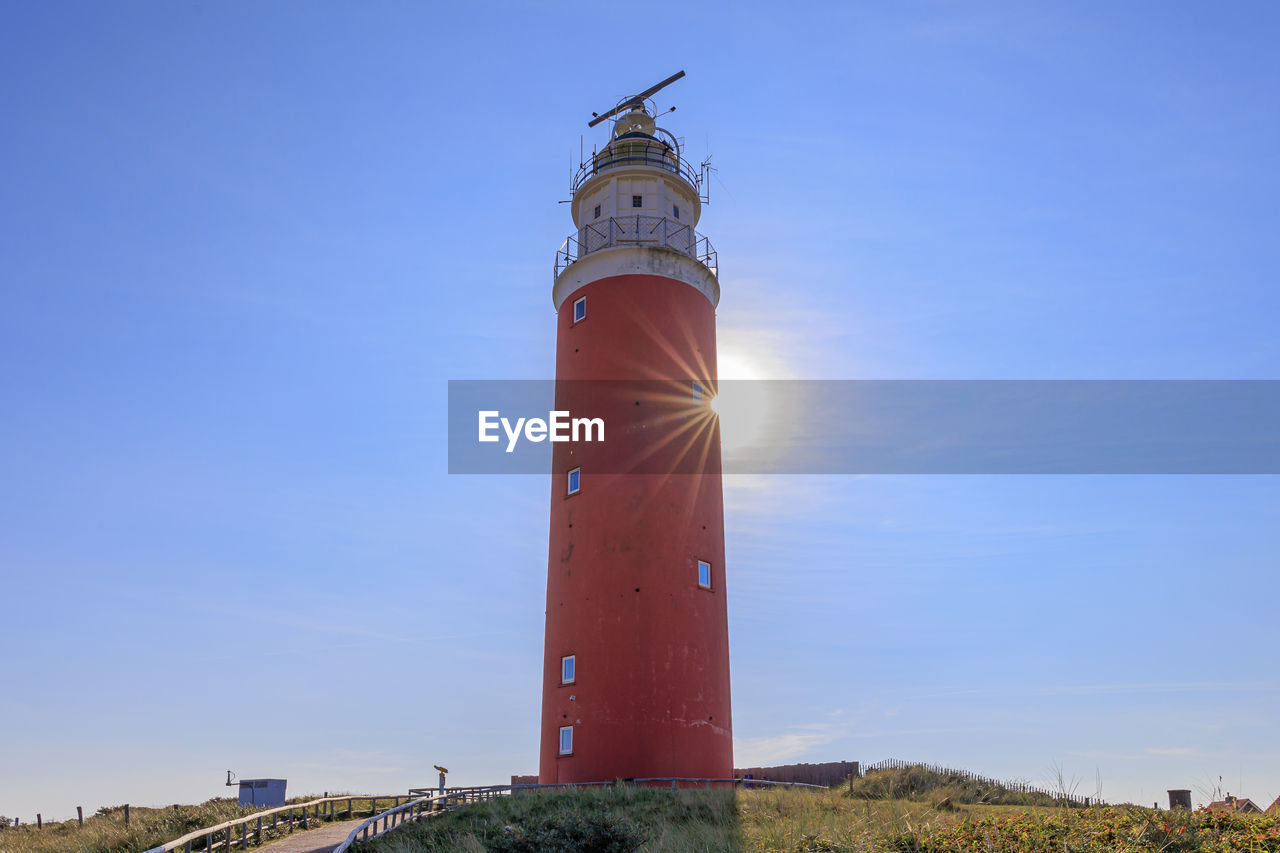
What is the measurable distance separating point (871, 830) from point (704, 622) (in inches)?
573

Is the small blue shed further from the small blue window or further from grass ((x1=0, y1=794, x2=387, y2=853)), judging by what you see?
the small blue window

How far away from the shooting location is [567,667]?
2967cm

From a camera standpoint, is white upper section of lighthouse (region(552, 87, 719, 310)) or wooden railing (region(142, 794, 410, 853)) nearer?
wooden railing (region(142, 794, 410, 853))

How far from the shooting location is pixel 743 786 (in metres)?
29.1

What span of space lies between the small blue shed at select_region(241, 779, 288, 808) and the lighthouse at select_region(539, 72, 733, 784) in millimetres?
8291

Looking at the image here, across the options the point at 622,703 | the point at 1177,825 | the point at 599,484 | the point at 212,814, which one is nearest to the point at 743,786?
the point at 622,703

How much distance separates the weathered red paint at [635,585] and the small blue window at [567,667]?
0.65ft

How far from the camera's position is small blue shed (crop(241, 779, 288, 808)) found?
31.5 meters

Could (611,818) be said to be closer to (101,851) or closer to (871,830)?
(871,830)

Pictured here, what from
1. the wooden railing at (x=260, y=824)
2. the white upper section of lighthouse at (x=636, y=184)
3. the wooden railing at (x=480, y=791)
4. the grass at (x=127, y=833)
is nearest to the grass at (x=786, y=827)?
the wooden railing at (x=480, y=791)

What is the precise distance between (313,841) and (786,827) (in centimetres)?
1177

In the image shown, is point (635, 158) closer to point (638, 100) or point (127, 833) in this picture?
point (638, 100)

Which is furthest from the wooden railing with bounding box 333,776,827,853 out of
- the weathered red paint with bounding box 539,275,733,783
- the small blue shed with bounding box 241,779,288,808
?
the small blue shed with bounding box 241,779,288,808

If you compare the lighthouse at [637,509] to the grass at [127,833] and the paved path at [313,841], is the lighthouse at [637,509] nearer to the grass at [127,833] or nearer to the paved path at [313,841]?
the paved path at [313,841]
